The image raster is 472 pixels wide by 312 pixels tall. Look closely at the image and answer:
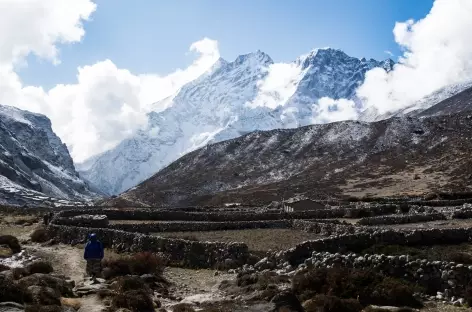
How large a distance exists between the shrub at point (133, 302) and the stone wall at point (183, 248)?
8.78 meters

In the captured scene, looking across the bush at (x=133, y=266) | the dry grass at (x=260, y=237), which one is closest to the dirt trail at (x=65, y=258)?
the bush at (x=133, y=266)

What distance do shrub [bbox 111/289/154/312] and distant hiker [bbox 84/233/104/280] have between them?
529 centimetres

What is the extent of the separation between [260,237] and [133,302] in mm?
19806

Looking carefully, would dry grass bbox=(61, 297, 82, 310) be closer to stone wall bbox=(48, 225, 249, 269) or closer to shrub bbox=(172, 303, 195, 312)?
shrub bbox=(172, 303, 195, 312)

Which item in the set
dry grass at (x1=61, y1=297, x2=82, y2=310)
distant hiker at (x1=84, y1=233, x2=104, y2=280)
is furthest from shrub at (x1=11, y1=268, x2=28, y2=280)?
dry grass at (x1=61, y1=297, x2=82, y2=310)

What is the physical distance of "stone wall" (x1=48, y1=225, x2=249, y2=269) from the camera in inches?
1004

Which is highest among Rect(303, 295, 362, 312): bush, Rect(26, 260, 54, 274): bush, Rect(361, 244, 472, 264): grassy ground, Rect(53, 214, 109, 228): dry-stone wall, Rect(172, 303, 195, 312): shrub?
Rect(53, 214, 109, 228): dry-stone wall

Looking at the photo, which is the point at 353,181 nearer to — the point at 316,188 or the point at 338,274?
the point at 316,188

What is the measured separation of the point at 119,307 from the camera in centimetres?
1597

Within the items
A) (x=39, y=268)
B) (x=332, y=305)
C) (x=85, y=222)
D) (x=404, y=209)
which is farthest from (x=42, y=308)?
(x=404, y=209)

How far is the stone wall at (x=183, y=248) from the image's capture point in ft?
83.7

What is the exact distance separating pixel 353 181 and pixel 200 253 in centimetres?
9440

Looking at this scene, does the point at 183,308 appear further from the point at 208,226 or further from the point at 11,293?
the point at 208,226

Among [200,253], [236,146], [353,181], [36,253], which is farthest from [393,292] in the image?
[236,146]
